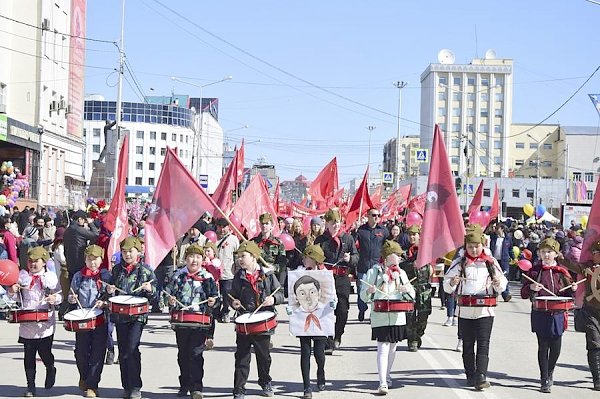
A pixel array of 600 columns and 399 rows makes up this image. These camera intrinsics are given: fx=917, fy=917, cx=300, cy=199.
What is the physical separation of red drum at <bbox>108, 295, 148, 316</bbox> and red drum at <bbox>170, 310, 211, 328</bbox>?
320mm

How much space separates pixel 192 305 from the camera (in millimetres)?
9367

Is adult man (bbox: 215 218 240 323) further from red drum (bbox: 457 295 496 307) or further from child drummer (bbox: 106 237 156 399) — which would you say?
red drum (bbox: 457 295 496 307)

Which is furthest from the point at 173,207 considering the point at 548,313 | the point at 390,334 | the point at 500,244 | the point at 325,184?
the point at 500,244

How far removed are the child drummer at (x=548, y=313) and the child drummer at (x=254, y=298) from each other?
2.99 meters

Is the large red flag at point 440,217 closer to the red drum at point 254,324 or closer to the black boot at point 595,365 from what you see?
the black boot at point 595,365

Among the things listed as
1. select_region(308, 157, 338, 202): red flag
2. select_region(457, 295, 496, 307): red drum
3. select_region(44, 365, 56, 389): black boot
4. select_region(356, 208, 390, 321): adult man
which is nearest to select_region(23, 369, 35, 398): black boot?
select_region(44, 365, 56, 389): black boot

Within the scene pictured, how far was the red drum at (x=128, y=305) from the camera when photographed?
9.28m

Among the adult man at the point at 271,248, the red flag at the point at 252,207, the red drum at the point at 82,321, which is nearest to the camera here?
the red drum at the point at 82,321

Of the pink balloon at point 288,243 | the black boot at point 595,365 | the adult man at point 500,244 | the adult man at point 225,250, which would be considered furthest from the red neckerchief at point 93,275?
the adult man at point 500,244

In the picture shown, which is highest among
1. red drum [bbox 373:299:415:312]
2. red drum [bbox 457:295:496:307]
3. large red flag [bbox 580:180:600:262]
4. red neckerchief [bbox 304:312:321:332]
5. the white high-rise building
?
the white high-rise building

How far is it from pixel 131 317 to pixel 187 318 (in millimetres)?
566

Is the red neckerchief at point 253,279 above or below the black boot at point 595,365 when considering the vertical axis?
above

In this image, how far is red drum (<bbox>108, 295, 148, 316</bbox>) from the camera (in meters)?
9.28

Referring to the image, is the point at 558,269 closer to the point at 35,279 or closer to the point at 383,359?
the point at 383,359
